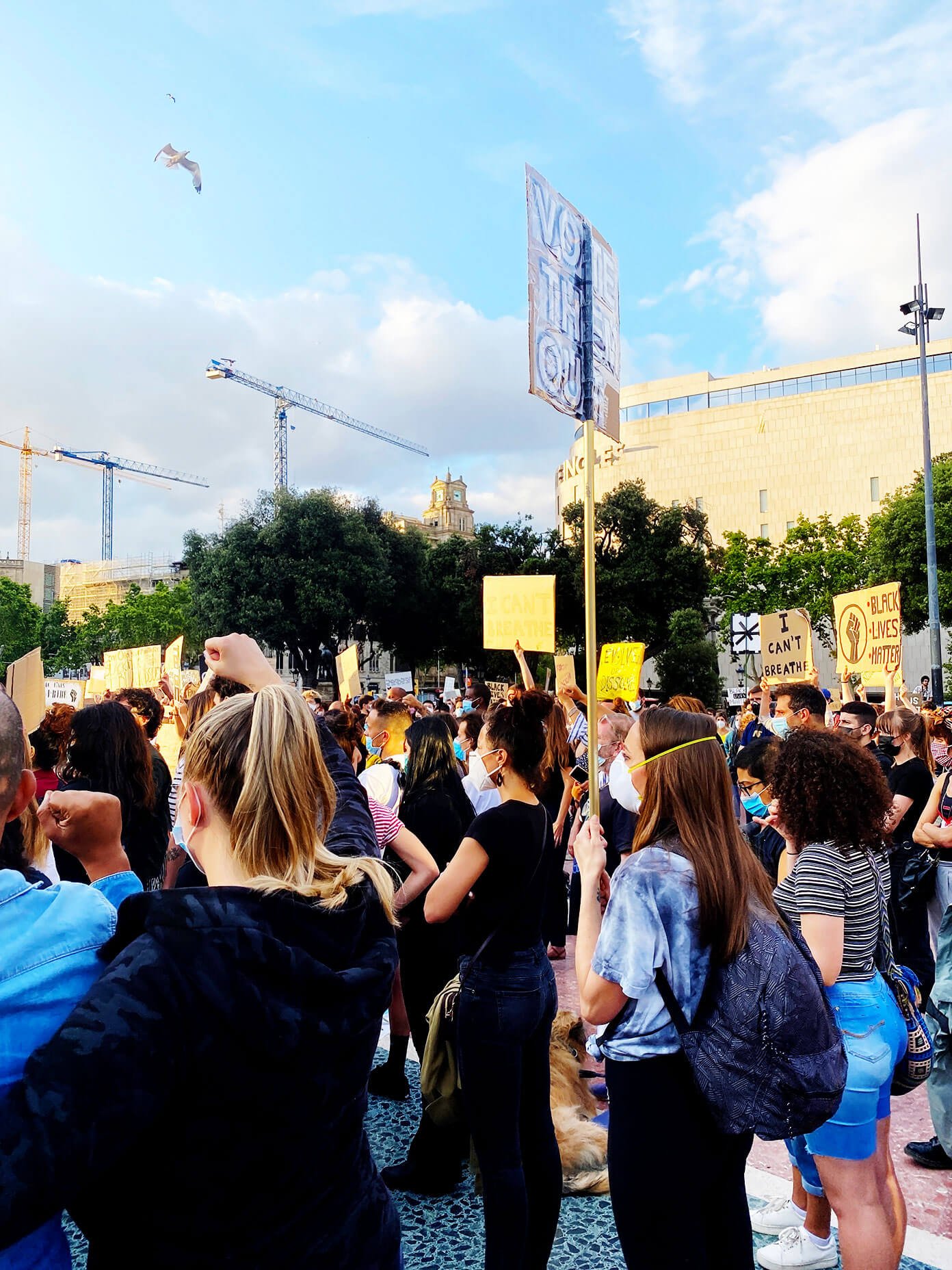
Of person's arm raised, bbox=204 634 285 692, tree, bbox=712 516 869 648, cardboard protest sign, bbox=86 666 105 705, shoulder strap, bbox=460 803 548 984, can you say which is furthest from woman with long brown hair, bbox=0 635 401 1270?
tree, bbox=712 516 869 648

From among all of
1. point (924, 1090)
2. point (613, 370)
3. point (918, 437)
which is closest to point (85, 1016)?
point (613, 370)

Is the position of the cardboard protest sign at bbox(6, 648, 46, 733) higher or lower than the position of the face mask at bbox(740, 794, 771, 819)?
higher

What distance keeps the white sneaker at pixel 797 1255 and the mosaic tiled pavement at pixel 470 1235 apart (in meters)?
0.14

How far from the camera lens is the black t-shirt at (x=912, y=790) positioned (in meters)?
5.78

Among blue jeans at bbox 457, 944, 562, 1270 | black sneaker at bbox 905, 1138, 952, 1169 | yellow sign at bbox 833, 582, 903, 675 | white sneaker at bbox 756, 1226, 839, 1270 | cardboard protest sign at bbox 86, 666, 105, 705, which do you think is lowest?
black sneaker at bbox 905, 1138, 952, 1169

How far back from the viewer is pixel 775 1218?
3479 mm

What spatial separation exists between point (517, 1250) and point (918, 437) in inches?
2491

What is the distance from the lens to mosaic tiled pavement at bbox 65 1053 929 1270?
3.23 meters

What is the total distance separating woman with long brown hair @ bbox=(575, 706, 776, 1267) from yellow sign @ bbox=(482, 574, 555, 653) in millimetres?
5824

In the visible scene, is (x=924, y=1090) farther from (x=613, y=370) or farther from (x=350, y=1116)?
(x=350, y=1116)

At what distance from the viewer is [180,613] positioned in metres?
58.7

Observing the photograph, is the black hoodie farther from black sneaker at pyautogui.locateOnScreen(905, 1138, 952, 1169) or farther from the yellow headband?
black sneaker at pyautogui.locateOnScreen(905, 1138, 952, 1169)

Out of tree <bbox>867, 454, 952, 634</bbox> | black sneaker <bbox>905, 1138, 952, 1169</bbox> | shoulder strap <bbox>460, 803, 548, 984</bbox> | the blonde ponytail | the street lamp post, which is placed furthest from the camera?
tree <bbox>867, 454, 952, 634</bbox>

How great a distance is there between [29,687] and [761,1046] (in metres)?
5.47
